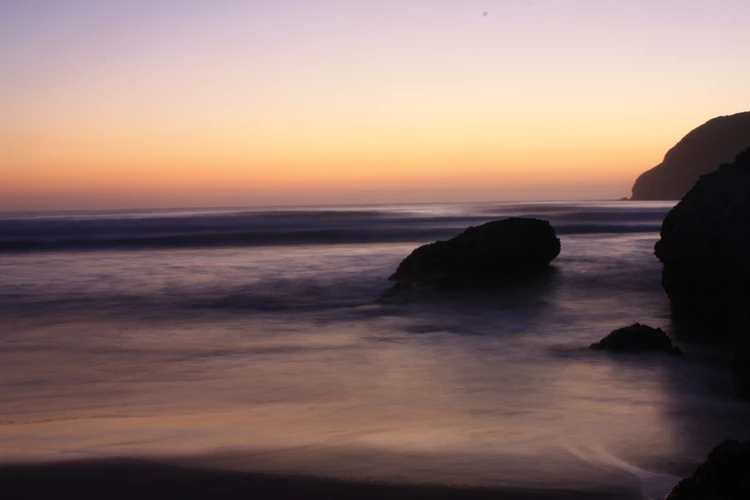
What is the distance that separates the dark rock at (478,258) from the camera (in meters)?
13.1

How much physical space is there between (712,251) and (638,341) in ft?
6.41

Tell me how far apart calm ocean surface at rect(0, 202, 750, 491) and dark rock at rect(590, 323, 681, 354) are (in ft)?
0.65

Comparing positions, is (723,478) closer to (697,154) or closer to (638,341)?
(638,341)

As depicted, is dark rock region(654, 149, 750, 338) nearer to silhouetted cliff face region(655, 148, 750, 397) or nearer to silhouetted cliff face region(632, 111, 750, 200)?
silhouetted cliff face region(655, 148, 750, 397)

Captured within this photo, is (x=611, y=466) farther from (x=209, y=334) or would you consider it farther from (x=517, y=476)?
A: (x=209, y=334)

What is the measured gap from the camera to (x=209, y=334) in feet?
32.4

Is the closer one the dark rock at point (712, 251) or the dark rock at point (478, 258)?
the dark rock at point (712, 251)

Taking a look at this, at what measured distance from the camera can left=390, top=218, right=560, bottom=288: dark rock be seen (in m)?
13.1

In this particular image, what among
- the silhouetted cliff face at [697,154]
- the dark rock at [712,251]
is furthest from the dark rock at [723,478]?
the silhouetted cliff face at [697,154]

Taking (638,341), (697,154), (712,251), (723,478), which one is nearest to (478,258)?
(712,251)

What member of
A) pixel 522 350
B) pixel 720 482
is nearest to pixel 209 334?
pixel 522 350

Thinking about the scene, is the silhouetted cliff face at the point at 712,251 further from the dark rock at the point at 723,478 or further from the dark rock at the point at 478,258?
the dark rock at the point at 723,478

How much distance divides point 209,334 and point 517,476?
6459 mm

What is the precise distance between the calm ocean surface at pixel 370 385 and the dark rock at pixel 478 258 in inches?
26.6
